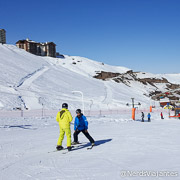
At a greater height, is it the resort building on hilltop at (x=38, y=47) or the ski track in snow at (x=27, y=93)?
the resort building on hilltop at (x=38, y=47)

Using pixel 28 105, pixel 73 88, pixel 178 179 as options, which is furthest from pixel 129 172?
pixel 73 88

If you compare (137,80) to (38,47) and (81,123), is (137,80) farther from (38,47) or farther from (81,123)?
(81,123)

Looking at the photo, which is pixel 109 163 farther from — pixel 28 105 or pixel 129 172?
pixel 28 105

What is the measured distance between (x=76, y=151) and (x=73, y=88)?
52595mm

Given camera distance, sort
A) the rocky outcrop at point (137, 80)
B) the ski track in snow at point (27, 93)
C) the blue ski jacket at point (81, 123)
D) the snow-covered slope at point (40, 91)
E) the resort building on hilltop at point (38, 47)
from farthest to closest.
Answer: the resort building on hilltop at point (38, 47) → the rocky outcrop at point (137, 80) → the snow-covered slope at point (40, 91) → the ski track in snow at point (27, 93) → the blue ski jacket at point (81, 123)

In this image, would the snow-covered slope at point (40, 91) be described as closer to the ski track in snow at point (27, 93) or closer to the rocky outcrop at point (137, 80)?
the ski track in snow at point (27, 93)

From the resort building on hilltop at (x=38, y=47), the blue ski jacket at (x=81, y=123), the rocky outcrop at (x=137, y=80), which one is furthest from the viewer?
the resort building on hilltop at (x=38, y=47)

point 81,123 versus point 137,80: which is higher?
point 137,80

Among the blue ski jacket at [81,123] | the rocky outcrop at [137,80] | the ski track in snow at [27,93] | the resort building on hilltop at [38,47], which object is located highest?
the resort building on hilltop at [38,47]

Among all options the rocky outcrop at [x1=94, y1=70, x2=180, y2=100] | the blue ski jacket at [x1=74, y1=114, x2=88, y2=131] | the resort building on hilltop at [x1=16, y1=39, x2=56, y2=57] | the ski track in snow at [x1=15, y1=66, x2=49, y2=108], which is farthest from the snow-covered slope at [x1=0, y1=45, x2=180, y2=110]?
the resort building on hilltop at [x1=16, y1=39, x2=56, y2=57]

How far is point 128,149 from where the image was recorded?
21.9 ft

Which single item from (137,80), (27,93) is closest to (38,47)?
(137,80)

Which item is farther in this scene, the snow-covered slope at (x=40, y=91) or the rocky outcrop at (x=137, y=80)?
the rocky outcrop at (x=137, y=80)

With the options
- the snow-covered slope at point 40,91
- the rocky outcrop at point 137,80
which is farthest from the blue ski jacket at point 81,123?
the rocky outcrop at point 137,80
